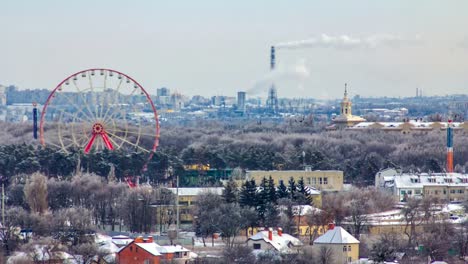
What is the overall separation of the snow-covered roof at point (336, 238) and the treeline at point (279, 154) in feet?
76.9

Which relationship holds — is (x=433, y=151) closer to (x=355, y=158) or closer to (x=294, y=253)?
(x=355, y=158)

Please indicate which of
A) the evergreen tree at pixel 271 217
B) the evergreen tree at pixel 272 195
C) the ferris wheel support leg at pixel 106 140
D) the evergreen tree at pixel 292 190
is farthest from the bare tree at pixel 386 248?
the ferris wheel support leg at pixel 106 140

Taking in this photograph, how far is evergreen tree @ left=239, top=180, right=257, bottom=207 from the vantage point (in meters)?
62.0

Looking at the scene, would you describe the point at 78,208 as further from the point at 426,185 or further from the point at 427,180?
the point at 427,180

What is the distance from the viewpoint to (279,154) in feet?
278

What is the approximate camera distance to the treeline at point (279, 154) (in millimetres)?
76688

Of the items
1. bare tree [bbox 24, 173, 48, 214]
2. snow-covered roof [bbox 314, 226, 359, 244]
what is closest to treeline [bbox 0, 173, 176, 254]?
bare tree [bbox 24, 173, 48, 214]

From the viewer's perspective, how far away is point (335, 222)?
58.5 meters

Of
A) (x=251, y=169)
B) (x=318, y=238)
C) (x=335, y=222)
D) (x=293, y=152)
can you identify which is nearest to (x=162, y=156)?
(x=251, y=169)

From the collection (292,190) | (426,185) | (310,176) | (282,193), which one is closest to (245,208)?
(282,193)

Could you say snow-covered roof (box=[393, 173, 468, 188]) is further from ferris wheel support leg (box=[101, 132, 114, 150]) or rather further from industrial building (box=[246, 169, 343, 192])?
ferris wheel support leg (box=[101, 132, 114, 150])

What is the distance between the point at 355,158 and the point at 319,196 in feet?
68.4

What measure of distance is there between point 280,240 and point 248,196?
332 inches

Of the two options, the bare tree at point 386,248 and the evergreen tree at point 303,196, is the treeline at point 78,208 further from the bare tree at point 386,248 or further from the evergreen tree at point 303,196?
the bare tree at point 386,248
